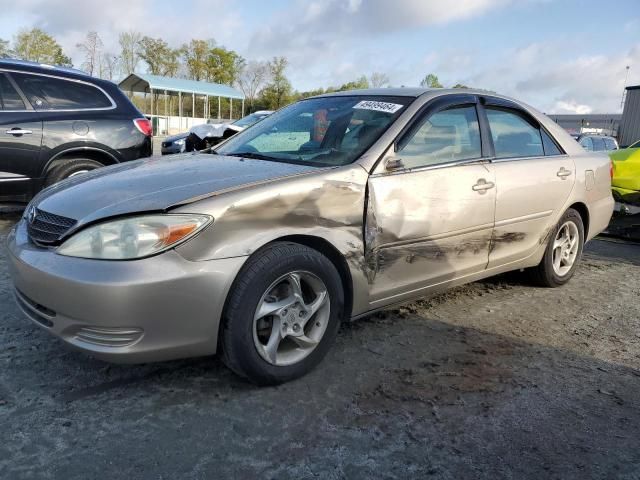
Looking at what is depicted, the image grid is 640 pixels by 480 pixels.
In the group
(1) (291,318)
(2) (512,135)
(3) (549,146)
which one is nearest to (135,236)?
(1) (291,318)

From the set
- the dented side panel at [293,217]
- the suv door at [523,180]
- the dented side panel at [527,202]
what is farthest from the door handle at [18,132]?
the dented side panel at [527,202]

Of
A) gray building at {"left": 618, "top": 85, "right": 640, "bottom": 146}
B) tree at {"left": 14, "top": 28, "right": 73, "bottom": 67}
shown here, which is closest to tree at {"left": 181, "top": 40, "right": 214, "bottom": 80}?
tree at {"left": 14, "top": 28, "right": 73, "bottom": 67}

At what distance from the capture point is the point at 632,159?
259 inches

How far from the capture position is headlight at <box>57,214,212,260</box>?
2.37 metres

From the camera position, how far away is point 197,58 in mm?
51844

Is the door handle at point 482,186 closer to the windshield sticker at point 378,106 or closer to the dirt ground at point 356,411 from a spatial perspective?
the windshield sticker at point 378,106

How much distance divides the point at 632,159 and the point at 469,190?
422 cm

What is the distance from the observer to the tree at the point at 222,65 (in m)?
52.9

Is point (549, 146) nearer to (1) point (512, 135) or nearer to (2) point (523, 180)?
(1) point (512, 135)

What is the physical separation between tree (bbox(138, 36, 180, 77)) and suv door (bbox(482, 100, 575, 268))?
4954 cm

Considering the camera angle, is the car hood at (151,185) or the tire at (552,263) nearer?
the car hood at (151,185)

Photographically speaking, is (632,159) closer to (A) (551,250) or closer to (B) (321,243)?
(A) (551,250)

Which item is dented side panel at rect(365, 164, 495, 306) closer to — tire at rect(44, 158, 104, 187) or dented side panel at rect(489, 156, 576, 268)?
dented side panel at rect(489, 156, 576, 268)

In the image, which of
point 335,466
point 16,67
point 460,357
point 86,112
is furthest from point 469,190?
point 16,67
